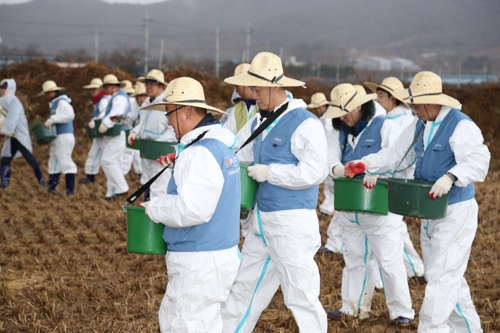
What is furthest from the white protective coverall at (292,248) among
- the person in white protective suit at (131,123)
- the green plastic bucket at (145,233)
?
the person in white protective suit at (131,123)

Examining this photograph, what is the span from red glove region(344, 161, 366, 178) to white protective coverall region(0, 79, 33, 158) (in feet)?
24.5

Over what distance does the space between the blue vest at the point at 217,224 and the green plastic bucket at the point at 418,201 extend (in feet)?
4.56

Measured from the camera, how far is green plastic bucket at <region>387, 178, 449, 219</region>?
4.92 m

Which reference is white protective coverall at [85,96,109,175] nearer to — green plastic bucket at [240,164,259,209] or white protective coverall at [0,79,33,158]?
white protective coverall at [0,79,33,158]

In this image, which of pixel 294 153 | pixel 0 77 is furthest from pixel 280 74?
pixel 0 77

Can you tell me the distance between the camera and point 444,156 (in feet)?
16.8

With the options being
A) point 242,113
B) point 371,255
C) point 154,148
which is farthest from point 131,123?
point 371,255

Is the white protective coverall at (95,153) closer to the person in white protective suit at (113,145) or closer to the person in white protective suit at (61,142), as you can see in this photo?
the person in white protective suit at (113,145)

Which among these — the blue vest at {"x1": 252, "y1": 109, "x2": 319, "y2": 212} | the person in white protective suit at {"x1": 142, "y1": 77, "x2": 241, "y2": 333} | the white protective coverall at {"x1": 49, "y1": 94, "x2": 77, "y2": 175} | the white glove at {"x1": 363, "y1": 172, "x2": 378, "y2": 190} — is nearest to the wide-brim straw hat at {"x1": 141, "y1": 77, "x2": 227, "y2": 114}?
the person in white protective suit at {"x1": 142, "y1": 77, "x2": 241, "y2": 333}

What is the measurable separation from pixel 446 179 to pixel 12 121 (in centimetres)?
844

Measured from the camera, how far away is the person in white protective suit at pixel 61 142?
1161 cm

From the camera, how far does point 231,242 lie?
4.06m

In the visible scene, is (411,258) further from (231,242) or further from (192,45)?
(192,45)

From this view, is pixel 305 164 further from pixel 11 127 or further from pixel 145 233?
pixel 11 127
